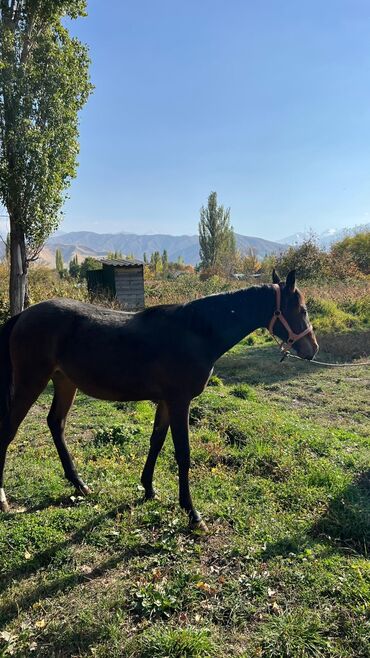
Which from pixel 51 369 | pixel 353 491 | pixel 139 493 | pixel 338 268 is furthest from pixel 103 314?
pixel 338 268

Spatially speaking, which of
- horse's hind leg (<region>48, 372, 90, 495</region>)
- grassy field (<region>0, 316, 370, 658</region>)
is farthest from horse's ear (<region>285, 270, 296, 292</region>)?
horse's hind leg (<region>48, 372, 90, 495</region>)

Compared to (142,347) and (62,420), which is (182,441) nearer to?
(142,347)

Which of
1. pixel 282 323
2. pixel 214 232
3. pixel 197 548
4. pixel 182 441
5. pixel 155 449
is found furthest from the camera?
pixel 214 232

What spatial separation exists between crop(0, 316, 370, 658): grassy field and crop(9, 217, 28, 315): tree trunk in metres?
5.89

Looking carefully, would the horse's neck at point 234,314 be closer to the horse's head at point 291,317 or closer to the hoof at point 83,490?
the horse's head at point 291,317

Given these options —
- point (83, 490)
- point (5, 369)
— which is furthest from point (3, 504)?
point (5, 369)

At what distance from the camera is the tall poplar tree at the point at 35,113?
31.6 ft

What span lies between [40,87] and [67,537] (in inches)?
412

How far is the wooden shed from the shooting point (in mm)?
14750

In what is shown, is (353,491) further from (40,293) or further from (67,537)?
(40,293)

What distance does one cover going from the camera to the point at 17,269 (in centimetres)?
1052

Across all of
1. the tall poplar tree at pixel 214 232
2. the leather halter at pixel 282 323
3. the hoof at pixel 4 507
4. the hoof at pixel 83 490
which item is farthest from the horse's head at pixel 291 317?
the tall poplar tree at pixel 214 232

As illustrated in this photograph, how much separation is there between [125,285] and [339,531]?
41.0 feet

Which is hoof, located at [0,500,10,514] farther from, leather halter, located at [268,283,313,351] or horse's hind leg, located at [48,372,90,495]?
leather halter, located at [268,283,313,351]
